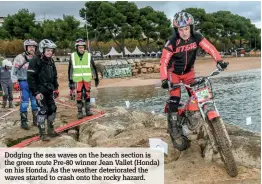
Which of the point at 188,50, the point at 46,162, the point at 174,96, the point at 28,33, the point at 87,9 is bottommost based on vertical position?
the point at 46,162

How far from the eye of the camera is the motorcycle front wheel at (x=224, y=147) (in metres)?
4.62

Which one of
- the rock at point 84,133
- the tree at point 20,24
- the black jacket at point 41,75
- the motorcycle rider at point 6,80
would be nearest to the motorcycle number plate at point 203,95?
the rock at point 84,133

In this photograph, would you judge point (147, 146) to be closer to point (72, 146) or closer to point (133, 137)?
point (133, 137)

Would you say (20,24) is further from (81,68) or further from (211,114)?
(211,114)

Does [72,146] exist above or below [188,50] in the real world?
below

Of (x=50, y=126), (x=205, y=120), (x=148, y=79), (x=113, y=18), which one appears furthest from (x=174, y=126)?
(x=113, y=18)

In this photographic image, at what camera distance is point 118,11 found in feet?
213

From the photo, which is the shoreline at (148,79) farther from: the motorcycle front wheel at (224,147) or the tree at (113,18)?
the motorcycle front wheel at (224,147)

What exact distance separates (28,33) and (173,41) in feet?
207

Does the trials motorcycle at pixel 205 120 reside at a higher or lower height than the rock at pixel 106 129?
higher

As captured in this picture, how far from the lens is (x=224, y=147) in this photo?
4.62 meters

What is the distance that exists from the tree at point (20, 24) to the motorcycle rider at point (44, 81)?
58.2m

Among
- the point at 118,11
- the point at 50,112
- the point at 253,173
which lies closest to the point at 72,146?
the point at 50,112

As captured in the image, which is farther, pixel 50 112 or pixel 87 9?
pixel 87 9
